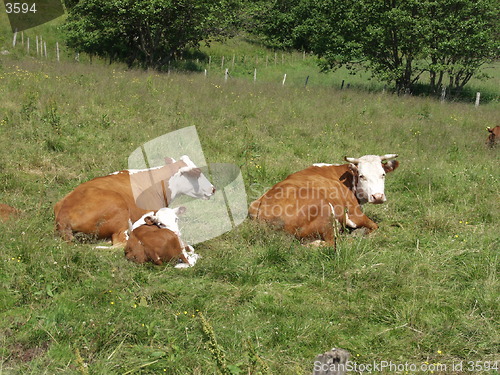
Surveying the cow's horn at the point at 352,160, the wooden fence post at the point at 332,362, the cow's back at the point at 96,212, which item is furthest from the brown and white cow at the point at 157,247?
the wooden fence post at the point at 332,362

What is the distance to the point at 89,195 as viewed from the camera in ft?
20.4

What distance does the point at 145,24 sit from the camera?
2444 cm

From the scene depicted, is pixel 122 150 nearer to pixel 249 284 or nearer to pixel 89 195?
pixel 89 195

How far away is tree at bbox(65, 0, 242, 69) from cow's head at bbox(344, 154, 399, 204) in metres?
17.9

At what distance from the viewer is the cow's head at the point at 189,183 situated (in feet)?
24.1

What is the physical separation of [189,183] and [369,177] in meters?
2.70

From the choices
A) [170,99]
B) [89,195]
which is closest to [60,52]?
[170,99]

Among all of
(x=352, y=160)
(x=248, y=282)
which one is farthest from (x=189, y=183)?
(x=248, y=282)

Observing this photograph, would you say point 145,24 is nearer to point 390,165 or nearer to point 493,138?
point 493,138

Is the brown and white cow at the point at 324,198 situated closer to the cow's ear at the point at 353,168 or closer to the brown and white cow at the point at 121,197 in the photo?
the cow's ear at the point at 353,168

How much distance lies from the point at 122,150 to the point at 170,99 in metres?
3.62

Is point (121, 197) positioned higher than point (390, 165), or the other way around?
point (390, 165)
